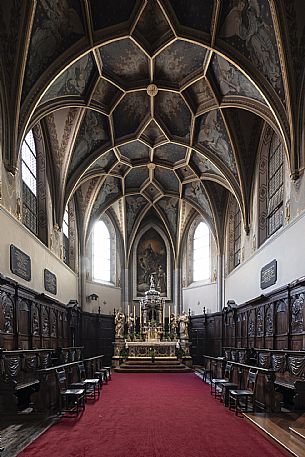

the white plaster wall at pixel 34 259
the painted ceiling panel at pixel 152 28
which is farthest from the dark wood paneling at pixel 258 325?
the painted ceiling panel at pixel 152 28

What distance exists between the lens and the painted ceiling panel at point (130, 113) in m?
19.7

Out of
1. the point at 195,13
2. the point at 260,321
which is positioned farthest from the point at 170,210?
the point at 195,13

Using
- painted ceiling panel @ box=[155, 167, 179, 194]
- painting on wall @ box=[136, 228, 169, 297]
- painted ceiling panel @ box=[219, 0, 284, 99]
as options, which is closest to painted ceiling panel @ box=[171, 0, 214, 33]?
painted ceiling panel @ box=[219, 0, 284, 99]

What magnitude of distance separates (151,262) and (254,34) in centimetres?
1899

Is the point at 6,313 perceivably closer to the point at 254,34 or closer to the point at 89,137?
the point at 89,137

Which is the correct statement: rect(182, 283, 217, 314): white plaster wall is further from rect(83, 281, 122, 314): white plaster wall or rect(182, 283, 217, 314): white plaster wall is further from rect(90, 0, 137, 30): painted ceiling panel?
rect(90, 0, 137, 30): painted ceiling panel

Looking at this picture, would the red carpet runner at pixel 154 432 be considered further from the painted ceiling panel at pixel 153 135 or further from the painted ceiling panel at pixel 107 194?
the painted ceiling panel at pixel 107 194

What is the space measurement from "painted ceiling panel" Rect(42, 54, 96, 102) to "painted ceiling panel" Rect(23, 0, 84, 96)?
3.88 ft

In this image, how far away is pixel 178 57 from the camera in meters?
17.0

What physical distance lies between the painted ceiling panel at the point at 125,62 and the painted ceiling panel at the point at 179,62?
1.91ft

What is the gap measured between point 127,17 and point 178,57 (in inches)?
111

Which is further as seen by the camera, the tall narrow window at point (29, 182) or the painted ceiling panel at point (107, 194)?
the painted ceiling panel at point (107, 194)

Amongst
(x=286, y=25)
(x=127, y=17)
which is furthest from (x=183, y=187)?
(x=286, y=25)

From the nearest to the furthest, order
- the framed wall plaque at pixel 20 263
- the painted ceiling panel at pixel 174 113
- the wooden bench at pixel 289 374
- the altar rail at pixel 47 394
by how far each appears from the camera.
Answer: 1. the wooden bench at pixel 289 374
2. the altar rail at pixel 47 394
3. the framed wall plaque at pixel 20 263
4. the painted ceiling panel at pixel 174 113
